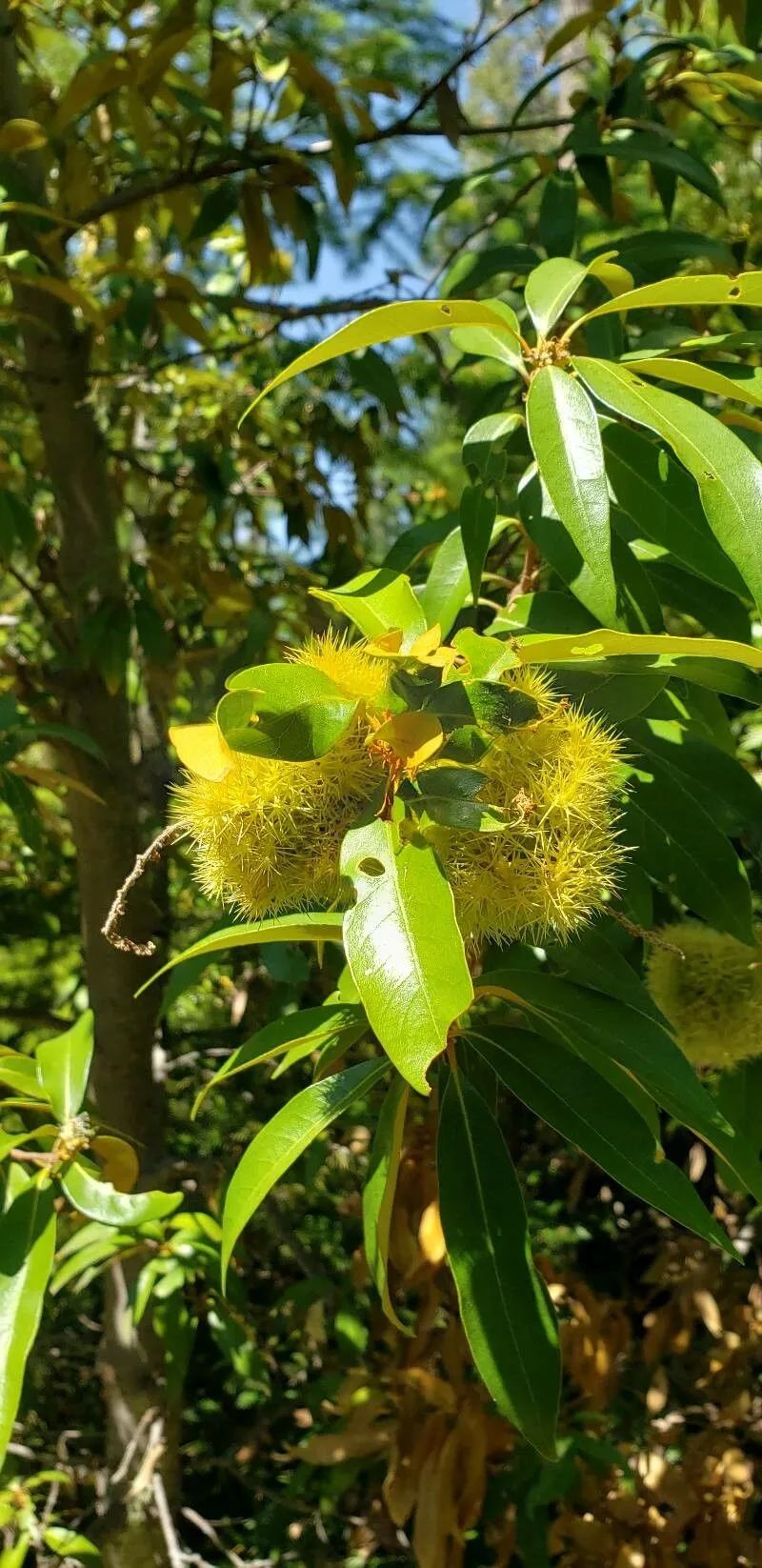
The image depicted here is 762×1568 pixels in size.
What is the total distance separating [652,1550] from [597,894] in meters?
1.44

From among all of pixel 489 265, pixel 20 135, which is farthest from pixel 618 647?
pixel 20 135

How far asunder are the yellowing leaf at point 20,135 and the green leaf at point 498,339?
0.92m

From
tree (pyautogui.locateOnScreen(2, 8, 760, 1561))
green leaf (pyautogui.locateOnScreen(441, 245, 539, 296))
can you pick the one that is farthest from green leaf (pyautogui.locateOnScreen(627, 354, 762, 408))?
green leaf (pyautogui.locateOnScreen(441, 245, 539, 296))

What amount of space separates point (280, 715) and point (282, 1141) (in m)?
0.36

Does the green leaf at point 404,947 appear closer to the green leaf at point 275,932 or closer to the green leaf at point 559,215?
the green leaf at point 275,932

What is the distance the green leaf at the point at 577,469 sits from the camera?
676 mm

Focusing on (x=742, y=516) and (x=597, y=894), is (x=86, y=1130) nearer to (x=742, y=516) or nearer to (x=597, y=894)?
(x=597, y=894)

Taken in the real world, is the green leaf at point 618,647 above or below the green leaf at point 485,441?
below

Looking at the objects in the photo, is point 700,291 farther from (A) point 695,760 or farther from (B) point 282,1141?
(B) point 282,1141

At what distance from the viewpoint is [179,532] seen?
7.01 feet

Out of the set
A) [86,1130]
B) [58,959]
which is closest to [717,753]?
[86,1130]

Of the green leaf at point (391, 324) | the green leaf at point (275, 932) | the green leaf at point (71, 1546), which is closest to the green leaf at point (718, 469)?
the green leaf at point (391, 324)

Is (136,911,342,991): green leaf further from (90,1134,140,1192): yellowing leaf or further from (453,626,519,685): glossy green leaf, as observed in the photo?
(90,1134,140,1192): yellowing leaf

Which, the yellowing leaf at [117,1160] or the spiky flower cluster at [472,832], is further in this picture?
the yellowing leaf at [117,1160]
